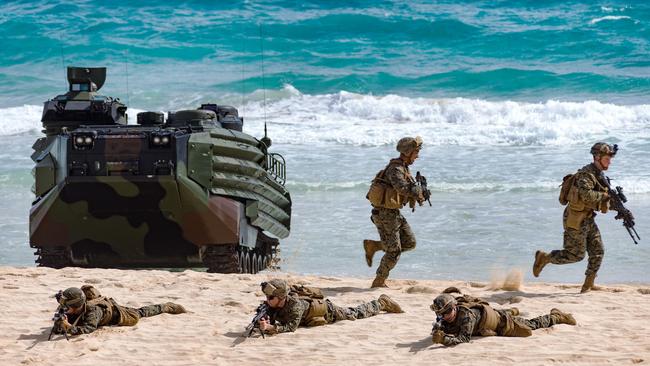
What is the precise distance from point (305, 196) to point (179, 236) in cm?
854

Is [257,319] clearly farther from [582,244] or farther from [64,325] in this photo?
[582,244]

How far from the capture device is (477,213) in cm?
2064

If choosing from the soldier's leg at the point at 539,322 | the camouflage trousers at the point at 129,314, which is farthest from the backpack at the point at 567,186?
the camouflage trousers at the point at 129,314

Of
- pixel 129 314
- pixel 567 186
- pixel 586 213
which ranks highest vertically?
pixel 567 186

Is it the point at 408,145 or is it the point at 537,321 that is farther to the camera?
the point at 408,145

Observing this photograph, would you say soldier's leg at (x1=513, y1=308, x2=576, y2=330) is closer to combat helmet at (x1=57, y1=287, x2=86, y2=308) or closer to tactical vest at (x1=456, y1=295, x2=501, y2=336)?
tactical vest at (x1=456, y1=295, x2=501, y2=336)

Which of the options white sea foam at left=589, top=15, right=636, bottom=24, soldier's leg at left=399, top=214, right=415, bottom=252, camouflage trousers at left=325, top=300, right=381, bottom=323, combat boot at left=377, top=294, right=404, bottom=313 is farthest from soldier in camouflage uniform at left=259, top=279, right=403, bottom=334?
white sea foam at left=589, top=15, right=636, bottom=24

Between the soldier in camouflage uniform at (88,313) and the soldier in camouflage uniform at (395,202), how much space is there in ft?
9.09

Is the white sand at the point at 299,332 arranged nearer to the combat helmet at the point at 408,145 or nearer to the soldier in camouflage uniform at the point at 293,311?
the soldier in camouflage uniform at the point at 293,311

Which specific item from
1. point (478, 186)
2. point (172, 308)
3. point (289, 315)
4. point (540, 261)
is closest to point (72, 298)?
point (172, 308)

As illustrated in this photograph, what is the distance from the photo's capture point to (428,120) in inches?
1364

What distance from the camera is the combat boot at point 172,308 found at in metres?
11.8

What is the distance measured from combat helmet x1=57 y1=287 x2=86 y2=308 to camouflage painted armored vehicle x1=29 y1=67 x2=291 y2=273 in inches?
144

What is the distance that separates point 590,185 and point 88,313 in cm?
484
